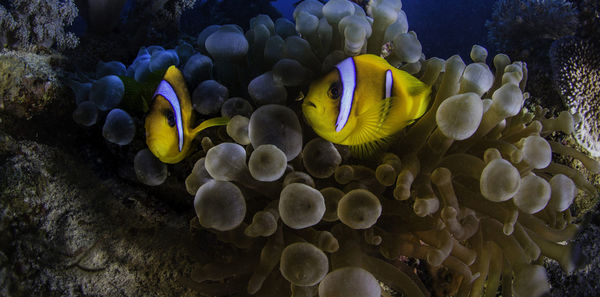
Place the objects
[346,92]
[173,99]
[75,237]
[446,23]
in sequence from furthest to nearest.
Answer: [446,23] < [173,99] < [75,237] < [346,92]

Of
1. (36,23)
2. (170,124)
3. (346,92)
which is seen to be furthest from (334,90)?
(36,23)

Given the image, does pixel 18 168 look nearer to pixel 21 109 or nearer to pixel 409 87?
pixel 21 109

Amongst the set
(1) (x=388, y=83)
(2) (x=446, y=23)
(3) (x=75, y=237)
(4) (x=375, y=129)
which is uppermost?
(1) (x=388, y=83)

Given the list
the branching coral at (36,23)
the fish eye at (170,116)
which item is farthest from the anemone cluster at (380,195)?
the branching coral at (36,23)

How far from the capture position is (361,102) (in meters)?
1.17

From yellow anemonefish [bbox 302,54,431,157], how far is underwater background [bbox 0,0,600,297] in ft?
0.10

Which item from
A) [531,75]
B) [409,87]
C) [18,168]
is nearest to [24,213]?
[18,168]

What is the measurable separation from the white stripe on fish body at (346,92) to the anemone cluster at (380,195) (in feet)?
0.44

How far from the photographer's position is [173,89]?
139 centimetres

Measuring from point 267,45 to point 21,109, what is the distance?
1080 mm

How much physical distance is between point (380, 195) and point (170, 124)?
0.78 meters

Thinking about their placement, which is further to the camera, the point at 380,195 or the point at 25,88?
the point at 25,88

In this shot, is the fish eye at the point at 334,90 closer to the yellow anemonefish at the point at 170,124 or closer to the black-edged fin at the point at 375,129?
the black-edged fin at the point at 375,129

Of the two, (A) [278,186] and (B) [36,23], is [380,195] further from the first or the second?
(B) [36,23]
